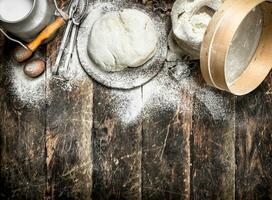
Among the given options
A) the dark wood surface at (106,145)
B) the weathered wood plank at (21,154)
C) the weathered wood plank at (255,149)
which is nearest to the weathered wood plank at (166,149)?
the dark wood surface at (106,145)

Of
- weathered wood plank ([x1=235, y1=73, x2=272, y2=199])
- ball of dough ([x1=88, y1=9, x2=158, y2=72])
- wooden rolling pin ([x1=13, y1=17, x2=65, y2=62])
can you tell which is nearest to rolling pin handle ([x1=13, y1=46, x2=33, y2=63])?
wooden rolling pin ([x1=13, y1=17, x2=65, y2=62])

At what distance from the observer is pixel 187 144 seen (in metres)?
1.54

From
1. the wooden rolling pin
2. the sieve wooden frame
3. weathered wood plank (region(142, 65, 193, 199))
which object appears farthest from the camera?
weathered wood plank (region(142, 65, 193, 199))

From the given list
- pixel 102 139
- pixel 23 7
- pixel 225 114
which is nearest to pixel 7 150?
pixel 102 139

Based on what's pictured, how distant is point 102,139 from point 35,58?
1.06 feet

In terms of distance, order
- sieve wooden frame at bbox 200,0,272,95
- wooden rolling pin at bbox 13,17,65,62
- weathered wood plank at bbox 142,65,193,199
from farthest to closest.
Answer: weathered wood plank at bbox 142,65,193,199, wooden rolling pin at bbox 13,17,65,62, sieve wooden frame at bbox 200,0,272,95

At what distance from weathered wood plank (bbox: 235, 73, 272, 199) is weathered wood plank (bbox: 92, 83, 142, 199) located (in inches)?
12.8

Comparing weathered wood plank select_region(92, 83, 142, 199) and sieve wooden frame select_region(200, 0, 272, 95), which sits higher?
sieve wooden frame select_region(200, 0, 272, 95)

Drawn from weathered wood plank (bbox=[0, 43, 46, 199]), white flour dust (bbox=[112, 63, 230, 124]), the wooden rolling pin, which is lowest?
weathered wood plank (bbox=[0, 43, 46, 199])

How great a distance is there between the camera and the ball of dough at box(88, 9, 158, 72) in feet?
4.71

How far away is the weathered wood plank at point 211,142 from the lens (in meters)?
1.54

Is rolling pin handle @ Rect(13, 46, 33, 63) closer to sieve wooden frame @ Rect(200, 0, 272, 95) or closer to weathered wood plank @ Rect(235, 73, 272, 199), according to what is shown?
sieve wooden frame @ Rect(200, 0, 272, 95)

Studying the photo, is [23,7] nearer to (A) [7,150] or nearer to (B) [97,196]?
(A) [7,150]

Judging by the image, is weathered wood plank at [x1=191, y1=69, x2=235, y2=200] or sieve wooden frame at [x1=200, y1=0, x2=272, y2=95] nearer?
sieve wooden frame at [x1=200, y1=0, x2=272, y2=95]
